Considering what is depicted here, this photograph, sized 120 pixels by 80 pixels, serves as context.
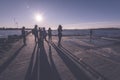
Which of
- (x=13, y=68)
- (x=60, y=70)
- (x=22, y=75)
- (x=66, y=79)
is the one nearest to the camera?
(x=66, y=79)

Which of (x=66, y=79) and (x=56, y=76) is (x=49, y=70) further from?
(x=66, y=79)

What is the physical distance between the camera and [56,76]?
7676 millimetres

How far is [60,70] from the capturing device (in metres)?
8.76

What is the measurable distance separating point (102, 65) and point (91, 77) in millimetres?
2425

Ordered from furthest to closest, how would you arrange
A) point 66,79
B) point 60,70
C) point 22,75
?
point 60,70
point 22,75
point 66,79

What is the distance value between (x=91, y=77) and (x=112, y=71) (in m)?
1.50

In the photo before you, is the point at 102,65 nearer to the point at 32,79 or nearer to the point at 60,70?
the point at 60,70

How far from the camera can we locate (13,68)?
951cm

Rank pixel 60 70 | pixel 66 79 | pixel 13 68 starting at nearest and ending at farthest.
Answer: pixel 66 79 → pixel 60 70 → pixel 13 68

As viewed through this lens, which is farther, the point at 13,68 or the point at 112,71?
the point at 13,68

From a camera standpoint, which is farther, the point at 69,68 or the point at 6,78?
the point at 69,68

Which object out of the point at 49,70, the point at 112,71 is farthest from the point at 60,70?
the point at 112,71

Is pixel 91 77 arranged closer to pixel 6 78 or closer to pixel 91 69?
pixel 91 69

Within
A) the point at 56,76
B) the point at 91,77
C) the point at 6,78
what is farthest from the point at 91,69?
the point at 6,78
